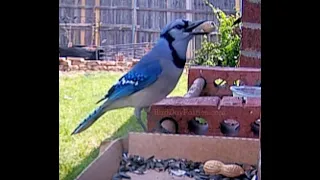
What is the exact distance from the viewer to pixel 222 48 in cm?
310

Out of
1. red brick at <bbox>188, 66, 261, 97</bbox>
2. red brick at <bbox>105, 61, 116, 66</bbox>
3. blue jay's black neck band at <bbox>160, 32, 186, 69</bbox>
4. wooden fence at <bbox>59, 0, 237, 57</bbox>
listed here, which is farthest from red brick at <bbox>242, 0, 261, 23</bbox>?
red brick at <bbox>105, 61, 116, 66</bbox>

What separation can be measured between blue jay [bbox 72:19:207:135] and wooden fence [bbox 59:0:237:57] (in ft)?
8.16

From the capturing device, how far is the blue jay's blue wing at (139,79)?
3.94ft

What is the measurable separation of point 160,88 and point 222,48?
1.96 m

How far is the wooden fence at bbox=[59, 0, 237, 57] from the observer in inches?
148

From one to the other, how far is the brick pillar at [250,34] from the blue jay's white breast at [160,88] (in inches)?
23.6

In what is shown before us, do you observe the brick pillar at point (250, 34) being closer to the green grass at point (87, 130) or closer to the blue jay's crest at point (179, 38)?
the green grass at point (87, 130)

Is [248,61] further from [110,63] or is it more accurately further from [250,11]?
[110,63]

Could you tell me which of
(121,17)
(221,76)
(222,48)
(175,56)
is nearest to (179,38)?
(175,56)

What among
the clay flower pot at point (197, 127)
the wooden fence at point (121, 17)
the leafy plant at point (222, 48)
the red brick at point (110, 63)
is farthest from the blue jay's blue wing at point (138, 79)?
the red brick at point (110, 63)

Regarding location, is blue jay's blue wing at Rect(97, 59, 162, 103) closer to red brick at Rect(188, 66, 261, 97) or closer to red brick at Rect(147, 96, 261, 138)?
red brick at Rect(147, 96, 261, 138)

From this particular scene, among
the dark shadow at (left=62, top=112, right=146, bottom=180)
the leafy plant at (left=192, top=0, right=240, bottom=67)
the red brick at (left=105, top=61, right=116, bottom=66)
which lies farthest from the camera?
the red brick at (left=105, top=61, right=116, bottom=66)
